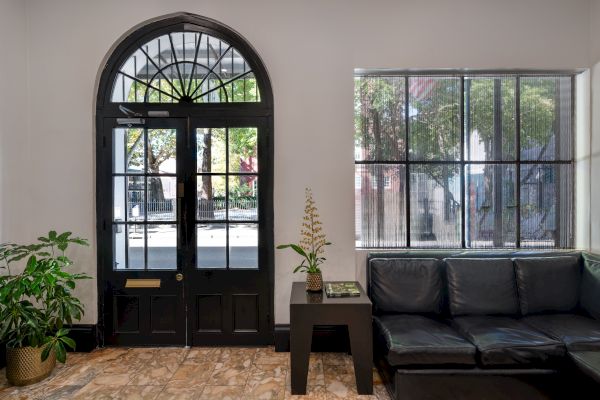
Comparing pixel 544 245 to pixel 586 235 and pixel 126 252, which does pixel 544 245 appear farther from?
pixel 126 252

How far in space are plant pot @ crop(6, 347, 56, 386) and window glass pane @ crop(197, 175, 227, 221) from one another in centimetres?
162

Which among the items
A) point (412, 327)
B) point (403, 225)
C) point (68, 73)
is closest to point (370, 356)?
point (412, 327)

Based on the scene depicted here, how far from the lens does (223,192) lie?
3.05 m

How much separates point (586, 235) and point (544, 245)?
38 centimetres

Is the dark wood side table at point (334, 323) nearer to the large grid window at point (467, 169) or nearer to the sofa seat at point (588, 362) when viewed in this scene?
the large grid window at point (467, 169)

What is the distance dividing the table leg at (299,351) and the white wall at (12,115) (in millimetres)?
2685

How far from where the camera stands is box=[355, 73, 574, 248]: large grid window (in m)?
3.11

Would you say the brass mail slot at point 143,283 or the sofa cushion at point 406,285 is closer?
the sofa cushion at point 406,285

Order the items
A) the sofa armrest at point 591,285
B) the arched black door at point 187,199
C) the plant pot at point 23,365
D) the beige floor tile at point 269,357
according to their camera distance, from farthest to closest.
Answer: the arched black door at point 187,199
the beige floor tile at point 269,357
the sofa armrest at point 591,285
the plant pot at point 23,365

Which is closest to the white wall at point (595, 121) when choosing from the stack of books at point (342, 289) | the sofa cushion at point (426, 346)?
the sofa cushion at point (426, 346)

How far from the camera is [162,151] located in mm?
3064

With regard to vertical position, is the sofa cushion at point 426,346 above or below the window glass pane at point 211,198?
below

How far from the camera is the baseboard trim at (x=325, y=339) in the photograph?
9.55 feet

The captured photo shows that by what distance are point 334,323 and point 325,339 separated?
28.4 inches
